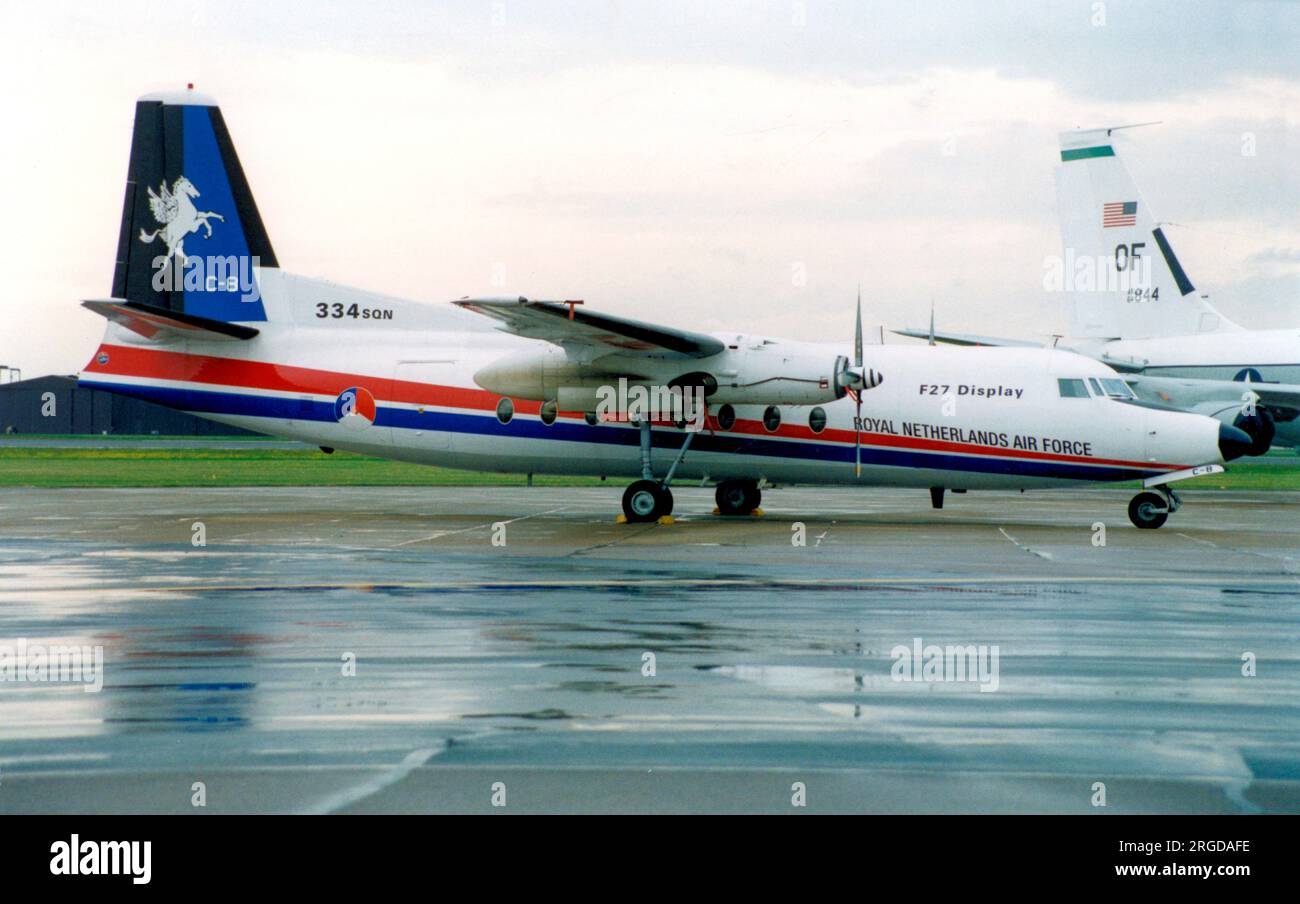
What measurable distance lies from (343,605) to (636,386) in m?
12.9

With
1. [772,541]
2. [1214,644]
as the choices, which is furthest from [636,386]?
[1214,644]

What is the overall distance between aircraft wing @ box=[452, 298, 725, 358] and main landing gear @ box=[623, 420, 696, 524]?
1498mm

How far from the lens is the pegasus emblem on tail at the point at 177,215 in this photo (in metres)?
28.0

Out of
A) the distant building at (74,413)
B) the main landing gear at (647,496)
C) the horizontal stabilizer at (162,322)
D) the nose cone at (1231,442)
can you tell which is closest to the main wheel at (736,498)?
the main landing gear at (647,496)

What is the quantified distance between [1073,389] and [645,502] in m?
8.05

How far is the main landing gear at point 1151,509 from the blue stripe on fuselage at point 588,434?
0.53 meters

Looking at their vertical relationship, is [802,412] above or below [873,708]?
above

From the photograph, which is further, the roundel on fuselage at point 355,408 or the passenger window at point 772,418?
the roundel on fuselage at point 355,408

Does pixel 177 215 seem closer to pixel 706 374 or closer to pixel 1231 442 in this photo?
pixel 706 374

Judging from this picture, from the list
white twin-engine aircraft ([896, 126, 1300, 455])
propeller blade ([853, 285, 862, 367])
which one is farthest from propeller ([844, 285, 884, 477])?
white twin-engine aircraft ([896, 126, 1300, 455])

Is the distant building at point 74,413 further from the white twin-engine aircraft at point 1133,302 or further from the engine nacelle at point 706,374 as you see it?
the engine nacelle at point 706,374

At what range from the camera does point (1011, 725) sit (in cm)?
819
